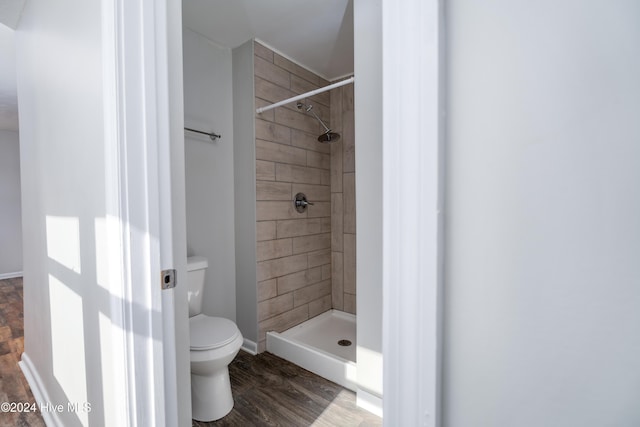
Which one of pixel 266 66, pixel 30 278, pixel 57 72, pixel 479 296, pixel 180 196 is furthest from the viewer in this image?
pixel 266 66

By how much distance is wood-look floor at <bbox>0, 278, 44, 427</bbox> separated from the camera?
1.66 m

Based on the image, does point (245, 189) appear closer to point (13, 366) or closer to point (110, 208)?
point (110, 208)

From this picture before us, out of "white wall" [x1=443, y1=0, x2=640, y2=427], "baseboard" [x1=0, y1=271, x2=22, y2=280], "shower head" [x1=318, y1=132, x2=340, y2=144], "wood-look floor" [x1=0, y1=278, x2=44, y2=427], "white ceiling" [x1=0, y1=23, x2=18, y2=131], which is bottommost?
"wood-look floor" [x1=0, y1=278, x2=44, y2=427]

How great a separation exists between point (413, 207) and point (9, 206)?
7030 millimetres

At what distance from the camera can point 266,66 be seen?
7.86 ft

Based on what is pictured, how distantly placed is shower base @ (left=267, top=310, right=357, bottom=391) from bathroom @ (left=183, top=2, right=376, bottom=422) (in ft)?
0.03

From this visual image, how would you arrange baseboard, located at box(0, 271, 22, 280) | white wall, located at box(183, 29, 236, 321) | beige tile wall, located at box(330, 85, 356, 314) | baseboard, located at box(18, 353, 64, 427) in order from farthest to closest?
baseboard, located at box(0, 271, 22, 280)
beige tile wall, located at box(330, 85, 356, 314)
white wall, located at box(183, 29, 236, 321)
baseboard, located at box(18, 353, 64, 427)

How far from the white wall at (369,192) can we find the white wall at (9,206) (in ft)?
20.9

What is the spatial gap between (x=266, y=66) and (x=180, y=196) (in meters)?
1.78

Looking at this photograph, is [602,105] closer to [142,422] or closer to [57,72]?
[142,422]

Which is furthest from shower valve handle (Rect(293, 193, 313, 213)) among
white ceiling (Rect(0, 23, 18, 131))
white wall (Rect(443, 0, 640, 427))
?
white ceiling (Rect(0, 23, 18, 131))

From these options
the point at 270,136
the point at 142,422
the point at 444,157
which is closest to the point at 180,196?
the point at 142,422

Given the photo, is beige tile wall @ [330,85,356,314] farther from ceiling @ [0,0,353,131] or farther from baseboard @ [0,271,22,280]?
baseboard @ [0,271,22,280]

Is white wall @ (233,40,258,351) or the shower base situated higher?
white wall @ (233,40,258,351)
